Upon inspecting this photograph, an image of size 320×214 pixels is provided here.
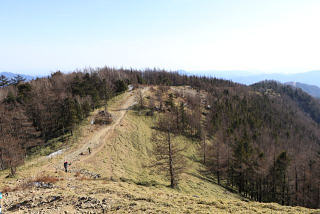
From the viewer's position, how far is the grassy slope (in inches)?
579

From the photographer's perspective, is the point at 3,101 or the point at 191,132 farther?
the point at 191,132

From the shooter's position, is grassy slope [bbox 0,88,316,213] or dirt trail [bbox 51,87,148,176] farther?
dirt trail [bbox 51,87,148,176]

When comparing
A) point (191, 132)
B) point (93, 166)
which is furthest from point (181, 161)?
point (191, 132)

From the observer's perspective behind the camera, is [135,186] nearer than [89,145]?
Yes

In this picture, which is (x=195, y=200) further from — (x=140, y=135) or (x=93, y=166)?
(x=140, y=135)

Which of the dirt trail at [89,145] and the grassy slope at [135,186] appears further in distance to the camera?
the dirt trail at [89,145]

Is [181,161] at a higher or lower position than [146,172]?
higher

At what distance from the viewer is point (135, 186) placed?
78.0ft

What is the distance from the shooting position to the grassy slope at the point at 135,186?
14.7 meters

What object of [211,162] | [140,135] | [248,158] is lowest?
[211,162]

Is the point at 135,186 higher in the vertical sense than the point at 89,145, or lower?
lower

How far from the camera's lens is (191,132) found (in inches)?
2980

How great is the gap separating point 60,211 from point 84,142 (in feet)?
101

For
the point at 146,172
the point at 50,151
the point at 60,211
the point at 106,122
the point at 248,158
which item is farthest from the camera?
the point at 106,122
